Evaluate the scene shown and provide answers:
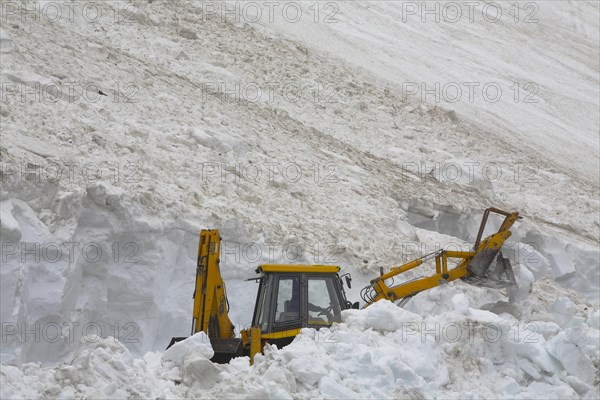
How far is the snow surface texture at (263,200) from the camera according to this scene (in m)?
6.47

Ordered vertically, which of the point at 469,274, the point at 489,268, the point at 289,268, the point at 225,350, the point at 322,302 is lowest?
the point at 225,350

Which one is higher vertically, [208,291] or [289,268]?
[289,268]

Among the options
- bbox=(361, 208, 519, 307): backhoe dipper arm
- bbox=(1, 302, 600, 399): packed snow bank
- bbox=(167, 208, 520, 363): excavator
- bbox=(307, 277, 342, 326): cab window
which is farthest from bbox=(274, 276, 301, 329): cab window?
bbox=(361, 208, 519, 307): backhoe dipper arm

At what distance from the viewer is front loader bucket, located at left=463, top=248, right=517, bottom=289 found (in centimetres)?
909

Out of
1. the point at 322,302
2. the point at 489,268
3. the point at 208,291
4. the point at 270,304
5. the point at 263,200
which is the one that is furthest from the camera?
the point at 263,200

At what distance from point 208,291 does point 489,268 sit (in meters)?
3.49

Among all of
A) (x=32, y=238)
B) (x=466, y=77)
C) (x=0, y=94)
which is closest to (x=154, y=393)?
(x=32, y=238)

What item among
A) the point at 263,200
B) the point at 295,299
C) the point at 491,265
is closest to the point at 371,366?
the point at 295,299

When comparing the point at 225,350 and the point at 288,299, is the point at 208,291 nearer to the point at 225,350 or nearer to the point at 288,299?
the point at 225,350

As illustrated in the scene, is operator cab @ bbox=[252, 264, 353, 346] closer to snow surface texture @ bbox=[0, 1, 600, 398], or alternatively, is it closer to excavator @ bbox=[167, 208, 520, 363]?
excavator @ bbox=[167, 208, 520, 363]

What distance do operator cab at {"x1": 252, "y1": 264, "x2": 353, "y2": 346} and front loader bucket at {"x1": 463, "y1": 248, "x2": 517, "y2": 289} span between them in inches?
89.6

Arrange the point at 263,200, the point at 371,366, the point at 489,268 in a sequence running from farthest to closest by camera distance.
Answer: the point at 263,200 < the point at 489,268 < the point at 371,366

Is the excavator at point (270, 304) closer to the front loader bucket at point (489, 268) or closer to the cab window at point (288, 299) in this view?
the cab window at point (288, 299)

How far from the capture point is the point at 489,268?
30.2 feet
